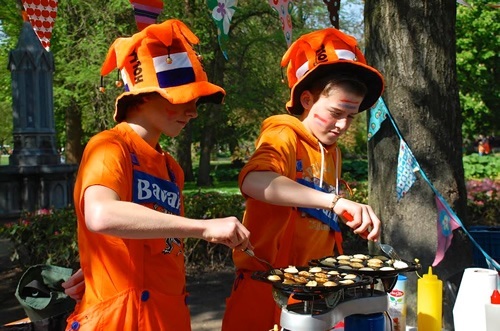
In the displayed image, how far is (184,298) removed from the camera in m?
2.13

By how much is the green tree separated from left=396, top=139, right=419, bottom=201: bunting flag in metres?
23.8

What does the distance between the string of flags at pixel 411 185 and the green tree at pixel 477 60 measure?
23.6 metres

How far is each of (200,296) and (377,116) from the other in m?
3.36

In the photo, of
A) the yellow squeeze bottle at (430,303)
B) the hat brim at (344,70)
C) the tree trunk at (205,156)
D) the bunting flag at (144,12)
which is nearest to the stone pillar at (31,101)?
the bunting flag at (144,12)

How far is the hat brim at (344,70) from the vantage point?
236 centimetres

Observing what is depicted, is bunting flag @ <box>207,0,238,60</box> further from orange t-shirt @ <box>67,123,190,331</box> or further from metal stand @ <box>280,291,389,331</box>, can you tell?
metal stand @ <box>280,291,389,331</box>

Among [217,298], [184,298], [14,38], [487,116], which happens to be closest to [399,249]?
[184,298]

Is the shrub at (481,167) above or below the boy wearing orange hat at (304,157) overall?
below

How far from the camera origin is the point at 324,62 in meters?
2.35

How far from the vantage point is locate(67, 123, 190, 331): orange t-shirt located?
1875 millimetres

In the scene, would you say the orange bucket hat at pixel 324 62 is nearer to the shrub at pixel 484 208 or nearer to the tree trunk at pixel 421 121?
the tree trunk at pixel 421 121

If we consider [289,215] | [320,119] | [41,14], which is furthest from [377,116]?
[41,14]

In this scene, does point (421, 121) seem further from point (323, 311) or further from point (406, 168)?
point (323, 311)

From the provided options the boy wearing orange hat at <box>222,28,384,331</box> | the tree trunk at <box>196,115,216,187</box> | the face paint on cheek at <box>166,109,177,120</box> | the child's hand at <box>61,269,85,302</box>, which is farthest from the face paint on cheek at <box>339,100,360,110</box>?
the tree trunk at <box>196,115,216,187</box>
